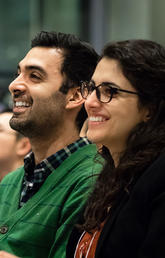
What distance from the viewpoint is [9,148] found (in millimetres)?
3559

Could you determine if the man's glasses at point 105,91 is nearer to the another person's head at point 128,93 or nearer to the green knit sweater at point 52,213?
the another person's head at point 128,93

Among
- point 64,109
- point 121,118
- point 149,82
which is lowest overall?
point 64,109

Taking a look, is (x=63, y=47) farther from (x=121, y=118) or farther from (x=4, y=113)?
(x=4, y=113)

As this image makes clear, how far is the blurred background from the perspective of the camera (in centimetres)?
662

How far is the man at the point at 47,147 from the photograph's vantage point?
219cm

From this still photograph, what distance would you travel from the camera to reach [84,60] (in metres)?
2.58

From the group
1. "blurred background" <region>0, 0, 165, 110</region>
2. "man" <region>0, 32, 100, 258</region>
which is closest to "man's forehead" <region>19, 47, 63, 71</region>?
"man" <region>0, 32, 100, 258</region>

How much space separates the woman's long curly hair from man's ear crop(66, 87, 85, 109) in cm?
67

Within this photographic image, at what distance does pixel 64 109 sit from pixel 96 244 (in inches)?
34.1

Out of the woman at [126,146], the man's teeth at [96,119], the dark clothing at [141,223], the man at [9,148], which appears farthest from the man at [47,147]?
the man at [9,148]

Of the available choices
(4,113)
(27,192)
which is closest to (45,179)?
(27,192)

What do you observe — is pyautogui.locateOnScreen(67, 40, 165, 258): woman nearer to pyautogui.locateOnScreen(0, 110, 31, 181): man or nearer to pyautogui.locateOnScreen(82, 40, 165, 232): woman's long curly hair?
pyautogui.locateOnScreen(82, 40, 165, 232): woman's long curly hair

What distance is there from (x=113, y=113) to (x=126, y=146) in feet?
0.40

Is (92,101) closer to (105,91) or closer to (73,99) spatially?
(105,91)
